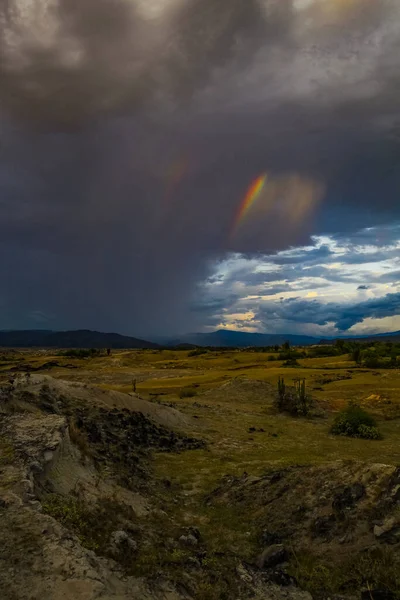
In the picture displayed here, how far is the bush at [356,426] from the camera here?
94.4 feet

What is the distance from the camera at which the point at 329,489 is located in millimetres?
13148

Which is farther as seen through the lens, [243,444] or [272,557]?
[243,444]

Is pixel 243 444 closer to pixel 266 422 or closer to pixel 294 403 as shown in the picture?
pixel 266 422

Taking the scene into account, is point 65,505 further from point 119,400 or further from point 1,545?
point 119,400

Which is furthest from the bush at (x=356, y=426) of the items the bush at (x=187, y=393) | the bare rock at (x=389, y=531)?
the bush at (x=187, y=393)

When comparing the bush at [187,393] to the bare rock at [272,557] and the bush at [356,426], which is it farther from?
the bare rock at [272,557]

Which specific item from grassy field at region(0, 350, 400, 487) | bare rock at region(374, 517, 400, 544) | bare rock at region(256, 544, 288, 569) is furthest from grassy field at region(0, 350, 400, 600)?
bare rock at region(374, 517, 400, 544)

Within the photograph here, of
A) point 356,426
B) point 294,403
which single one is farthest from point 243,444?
point 294,403

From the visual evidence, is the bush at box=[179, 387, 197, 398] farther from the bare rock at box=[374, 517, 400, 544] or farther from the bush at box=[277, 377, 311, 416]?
the bare rock at box=[374, 517, 400, 544]

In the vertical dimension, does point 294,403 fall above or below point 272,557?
below

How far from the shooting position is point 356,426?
29609 millimetres

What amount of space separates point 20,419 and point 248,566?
11438 mm

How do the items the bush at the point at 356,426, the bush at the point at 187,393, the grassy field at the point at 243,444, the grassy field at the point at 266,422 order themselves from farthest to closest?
the bush at the point at 187,393 → the bush at the point at 356,426 → the grassy field at the point at 266,422 → the grassy field at the point at 243,444

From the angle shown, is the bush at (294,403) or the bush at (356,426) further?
the bush at (294,403)
